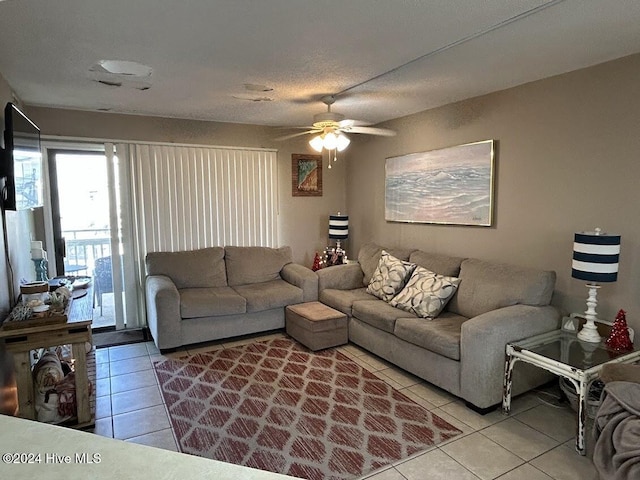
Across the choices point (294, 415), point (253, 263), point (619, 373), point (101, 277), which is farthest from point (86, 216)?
point (619, 373)

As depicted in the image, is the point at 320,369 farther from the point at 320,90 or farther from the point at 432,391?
the point at 320,90

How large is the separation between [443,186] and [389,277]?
113cm

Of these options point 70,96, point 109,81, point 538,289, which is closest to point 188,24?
point 109,81

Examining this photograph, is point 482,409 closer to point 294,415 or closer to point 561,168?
point 294,415

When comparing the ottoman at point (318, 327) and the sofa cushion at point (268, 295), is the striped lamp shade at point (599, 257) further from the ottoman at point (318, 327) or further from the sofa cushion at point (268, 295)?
the sofa cushion at point (268, 295)

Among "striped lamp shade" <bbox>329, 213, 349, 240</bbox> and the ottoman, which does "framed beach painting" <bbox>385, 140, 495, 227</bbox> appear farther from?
the ottoman

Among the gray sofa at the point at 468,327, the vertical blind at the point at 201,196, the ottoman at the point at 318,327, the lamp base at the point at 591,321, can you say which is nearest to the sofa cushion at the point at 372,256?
the gray sofa at the point at 468,327

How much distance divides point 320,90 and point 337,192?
2387 millimetres

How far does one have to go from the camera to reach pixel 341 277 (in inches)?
181

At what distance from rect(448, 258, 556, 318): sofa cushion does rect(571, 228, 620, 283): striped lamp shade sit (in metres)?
0.45

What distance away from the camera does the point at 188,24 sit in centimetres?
213

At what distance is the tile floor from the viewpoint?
215cm

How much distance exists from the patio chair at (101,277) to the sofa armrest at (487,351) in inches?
179

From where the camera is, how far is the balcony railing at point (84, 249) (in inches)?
190
